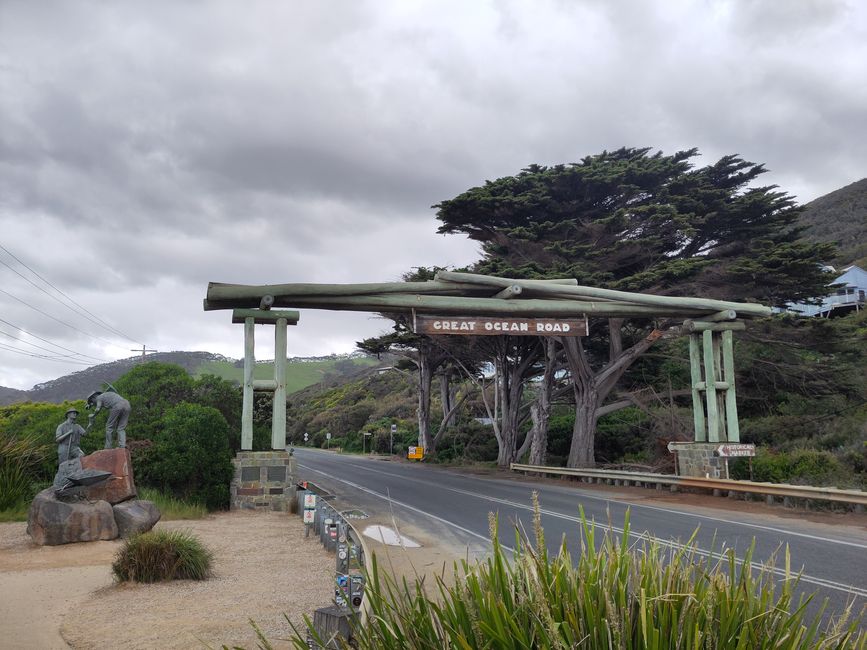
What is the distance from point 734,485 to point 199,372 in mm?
104478

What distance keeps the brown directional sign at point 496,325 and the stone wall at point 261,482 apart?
14.6 ft

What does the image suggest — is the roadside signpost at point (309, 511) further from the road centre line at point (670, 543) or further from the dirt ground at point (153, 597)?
the road centre line at point (670, 543)

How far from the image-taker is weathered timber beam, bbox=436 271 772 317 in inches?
642

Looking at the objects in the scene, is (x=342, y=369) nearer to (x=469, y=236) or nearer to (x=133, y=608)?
(x=469, y=236)

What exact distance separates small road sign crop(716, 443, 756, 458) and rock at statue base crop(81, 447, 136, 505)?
557 inches

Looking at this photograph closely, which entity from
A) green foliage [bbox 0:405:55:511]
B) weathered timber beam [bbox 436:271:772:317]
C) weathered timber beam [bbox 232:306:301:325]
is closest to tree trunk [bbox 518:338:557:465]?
weathered timber beam [bbox 436:271:772:317]

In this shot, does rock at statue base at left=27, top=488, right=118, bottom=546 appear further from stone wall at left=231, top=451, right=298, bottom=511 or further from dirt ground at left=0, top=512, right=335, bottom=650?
stone wall at left=231, top=451, right=298, bottom=511

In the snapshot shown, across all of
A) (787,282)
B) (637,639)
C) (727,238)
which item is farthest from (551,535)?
(727,238)

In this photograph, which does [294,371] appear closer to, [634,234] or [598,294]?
[634,234]

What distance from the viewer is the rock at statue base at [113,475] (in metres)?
Answer: 11.3

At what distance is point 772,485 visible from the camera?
14.7 m

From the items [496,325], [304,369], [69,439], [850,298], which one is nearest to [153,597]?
[69,439]

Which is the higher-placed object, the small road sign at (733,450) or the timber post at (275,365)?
the timber post at (275,365)

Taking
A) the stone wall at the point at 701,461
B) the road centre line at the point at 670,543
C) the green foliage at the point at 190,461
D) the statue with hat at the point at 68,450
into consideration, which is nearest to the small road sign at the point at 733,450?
the stone wall at the point at 701,461
